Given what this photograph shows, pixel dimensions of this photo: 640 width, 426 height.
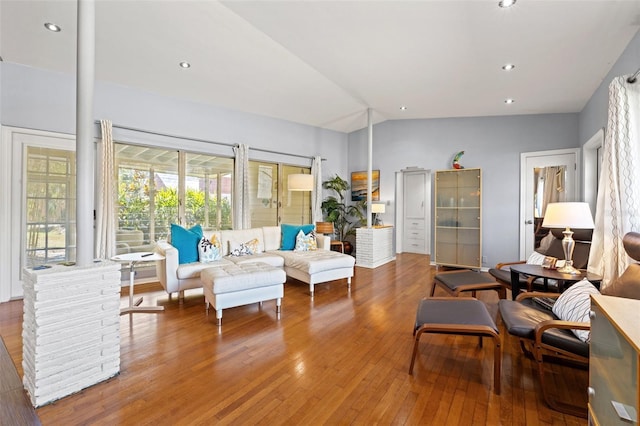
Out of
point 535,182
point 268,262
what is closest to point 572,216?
point 535,182

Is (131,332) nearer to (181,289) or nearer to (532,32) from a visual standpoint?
(181,289)

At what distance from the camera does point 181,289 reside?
3.48 meters

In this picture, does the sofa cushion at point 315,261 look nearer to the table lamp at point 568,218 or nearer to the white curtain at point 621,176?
the table lamp at point 568,218

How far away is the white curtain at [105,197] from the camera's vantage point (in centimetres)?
395

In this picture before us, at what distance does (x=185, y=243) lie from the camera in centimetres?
375

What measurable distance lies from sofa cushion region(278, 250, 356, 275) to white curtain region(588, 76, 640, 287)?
8.82ft

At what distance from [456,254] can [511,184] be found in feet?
5.40

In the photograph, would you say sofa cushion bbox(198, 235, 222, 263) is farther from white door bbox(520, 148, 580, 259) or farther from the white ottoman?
white door bbox(520, 148, 580, 259)

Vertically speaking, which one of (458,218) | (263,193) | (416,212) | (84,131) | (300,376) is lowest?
(300,376)

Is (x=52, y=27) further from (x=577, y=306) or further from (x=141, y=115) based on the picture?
(x=577, y=306)

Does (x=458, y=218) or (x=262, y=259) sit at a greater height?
(x=458, y=218)

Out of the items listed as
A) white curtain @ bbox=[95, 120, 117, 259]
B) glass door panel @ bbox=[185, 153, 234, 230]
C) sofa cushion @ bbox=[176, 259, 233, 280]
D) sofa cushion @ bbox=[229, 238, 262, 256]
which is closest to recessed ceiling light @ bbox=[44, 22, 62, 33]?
white curtain @ bbox=[95, 120, 117, 259]

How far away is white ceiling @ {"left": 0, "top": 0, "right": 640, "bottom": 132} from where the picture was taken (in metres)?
2.64

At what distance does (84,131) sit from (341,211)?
19.2 ft
